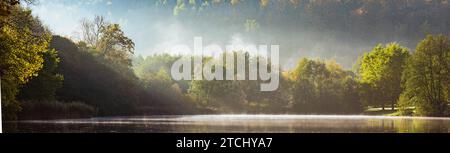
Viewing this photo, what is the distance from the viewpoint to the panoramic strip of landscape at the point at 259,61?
1552 centimetres

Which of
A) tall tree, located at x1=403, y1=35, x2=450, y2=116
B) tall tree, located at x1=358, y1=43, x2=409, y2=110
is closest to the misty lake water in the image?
tall tree, located at x1=358, y1=43, x2=409, y2=110

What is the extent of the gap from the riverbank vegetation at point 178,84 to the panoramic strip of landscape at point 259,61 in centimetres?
6

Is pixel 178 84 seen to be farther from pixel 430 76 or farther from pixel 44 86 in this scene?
pixel 430 76

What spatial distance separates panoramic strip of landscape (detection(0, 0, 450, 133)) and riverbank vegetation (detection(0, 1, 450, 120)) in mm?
57

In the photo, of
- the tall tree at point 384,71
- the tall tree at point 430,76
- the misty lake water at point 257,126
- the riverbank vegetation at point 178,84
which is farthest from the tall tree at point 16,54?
the tall tree at point 430,76

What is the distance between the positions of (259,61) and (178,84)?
8650 millimetres

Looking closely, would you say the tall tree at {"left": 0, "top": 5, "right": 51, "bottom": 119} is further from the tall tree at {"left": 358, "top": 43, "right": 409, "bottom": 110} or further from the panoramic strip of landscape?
the tall tree at {"left": 358, "top": 43, "right": 409, "bottom": 110}

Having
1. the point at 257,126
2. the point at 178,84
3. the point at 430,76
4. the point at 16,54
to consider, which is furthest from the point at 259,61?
the point at 178,84

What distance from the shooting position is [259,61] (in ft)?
59.4

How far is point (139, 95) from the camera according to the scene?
29.3 metres

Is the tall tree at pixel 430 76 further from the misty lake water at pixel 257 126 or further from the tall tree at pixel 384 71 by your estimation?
the misty lake water at pixel 257 126
